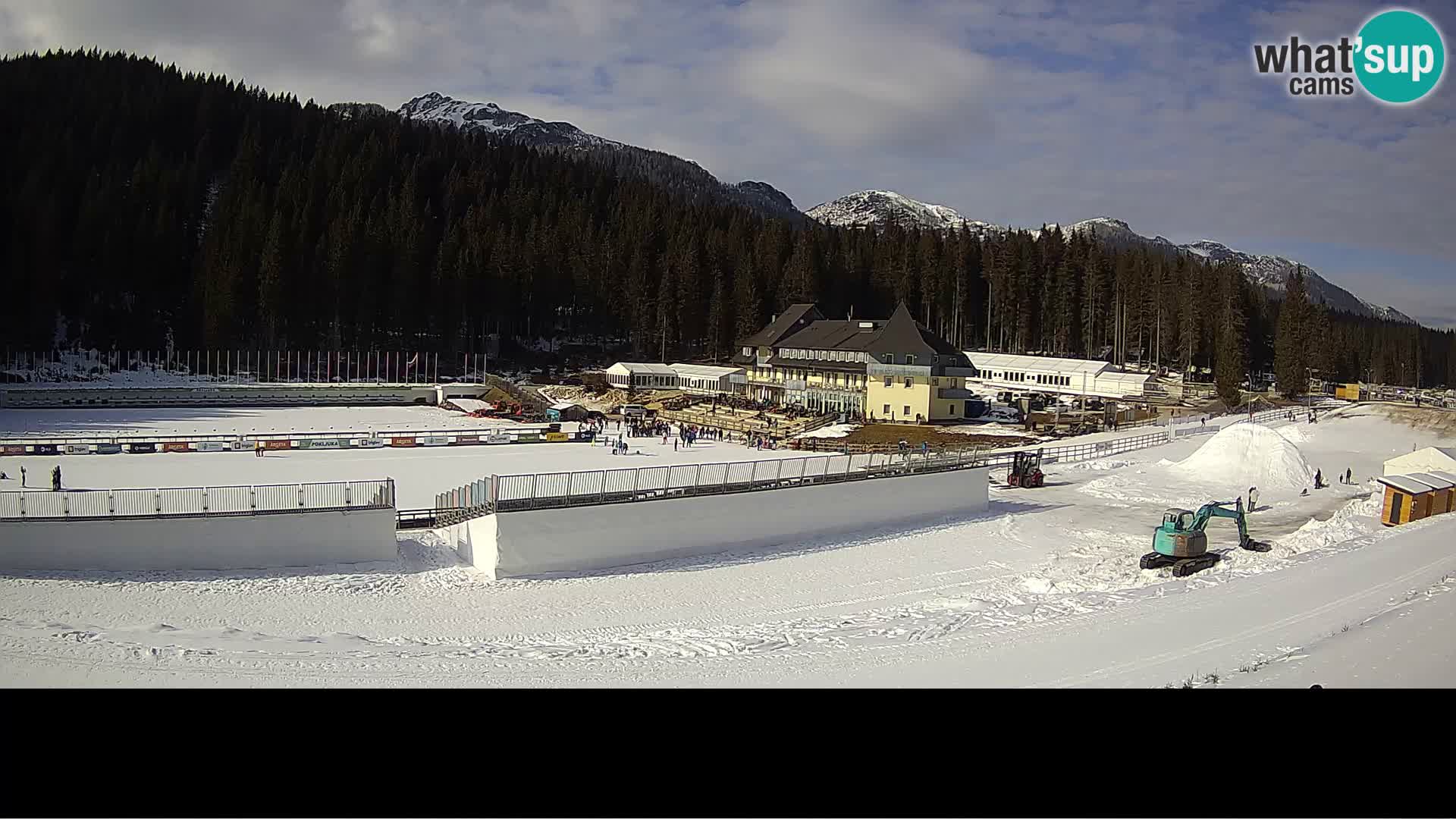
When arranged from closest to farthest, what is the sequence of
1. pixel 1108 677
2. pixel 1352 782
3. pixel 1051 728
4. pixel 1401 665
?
1. pixel 1352 782
2. pixel 1051 728
3. pixel 1401 665
4. pixel 1108 677

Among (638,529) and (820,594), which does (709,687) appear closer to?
(820,594)

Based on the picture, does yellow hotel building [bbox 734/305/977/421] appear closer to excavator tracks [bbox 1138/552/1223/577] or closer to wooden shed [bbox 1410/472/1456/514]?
wooden shed [bbox 1410/472/1456/514]

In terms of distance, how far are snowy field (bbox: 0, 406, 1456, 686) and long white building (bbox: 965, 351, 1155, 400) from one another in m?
31.6

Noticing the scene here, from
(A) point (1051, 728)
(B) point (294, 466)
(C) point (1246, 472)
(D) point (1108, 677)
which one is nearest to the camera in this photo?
(A) point (1051, 728)

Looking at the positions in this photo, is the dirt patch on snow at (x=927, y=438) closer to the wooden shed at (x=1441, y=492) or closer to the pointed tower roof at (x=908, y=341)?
→ the pointed tower roof at (x=908, y=341)

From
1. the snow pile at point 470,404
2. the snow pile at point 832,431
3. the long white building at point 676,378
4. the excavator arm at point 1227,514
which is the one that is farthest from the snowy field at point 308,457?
the excavator arm at point 1227,514

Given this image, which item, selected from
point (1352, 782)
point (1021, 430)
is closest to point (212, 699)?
point (1352, 782)

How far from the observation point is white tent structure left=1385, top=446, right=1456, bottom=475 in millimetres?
24969

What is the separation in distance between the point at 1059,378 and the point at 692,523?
139 feet

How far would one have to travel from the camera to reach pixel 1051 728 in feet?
23.7

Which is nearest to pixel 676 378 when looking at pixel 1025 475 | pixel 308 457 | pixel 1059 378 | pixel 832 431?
pixel 832 431

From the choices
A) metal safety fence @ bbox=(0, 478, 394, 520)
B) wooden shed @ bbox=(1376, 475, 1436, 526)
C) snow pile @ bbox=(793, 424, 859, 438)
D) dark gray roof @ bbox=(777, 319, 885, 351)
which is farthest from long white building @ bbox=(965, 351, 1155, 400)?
metal safety fence @ bbox=(0, 478, 394, 520)

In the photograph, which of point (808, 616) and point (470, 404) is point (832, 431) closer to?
point (470, 404)

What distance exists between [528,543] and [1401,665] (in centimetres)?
1299
